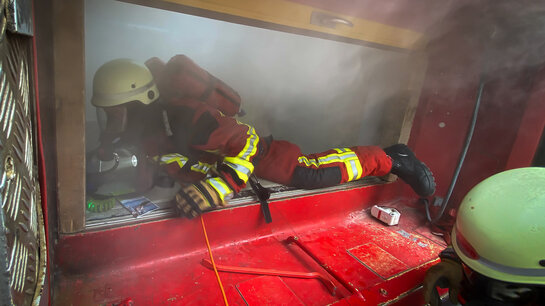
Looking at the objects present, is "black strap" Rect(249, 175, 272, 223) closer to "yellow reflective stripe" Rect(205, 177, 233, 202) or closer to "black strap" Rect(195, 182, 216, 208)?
"yellow reflective stripe" Rect(205, 177, 233, 202)

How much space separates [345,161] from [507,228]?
140 centimetres

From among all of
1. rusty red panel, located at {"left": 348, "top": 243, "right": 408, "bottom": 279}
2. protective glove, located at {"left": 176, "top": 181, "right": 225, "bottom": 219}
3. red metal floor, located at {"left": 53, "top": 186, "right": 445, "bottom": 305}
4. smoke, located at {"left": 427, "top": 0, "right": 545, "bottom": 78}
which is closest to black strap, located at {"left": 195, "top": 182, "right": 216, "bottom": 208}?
protective glove, located at {"left": 176, "top": 181, "right": 225, "bottom": 219}

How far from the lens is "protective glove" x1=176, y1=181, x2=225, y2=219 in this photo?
168 centimetres

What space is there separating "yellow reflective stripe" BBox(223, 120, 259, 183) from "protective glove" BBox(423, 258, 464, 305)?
1.14 m

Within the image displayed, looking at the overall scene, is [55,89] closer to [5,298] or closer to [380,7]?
[5,298]

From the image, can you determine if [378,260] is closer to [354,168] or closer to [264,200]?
[354,168]

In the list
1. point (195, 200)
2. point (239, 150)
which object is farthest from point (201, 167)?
point (195, 200)

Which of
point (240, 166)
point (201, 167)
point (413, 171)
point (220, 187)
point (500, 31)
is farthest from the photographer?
point (413, 171)

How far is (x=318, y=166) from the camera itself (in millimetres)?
2422

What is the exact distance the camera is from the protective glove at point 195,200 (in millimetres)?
1681

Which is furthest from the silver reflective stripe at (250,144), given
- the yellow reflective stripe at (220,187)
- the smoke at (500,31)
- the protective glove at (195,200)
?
the smoke at (500,31)

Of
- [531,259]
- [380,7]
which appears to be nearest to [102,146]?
[380,7]

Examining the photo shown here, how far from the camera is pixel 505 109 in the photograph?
2.40 metres

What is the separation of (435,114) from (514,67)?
0.68 metres
